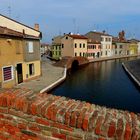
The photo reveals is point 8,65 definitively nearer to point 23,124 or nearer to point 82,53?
point 23,124

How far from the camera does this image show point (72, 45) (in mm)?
63094

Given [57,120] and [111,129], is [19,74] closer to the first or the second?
[57,120]

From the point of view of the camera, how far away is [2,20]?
89.5 feet

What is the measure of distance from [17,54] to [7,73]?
3445 mm

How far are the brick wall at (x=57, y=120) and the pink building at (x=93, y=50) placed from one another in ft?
224

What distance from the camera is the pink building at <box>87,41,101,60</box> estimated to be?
237ft

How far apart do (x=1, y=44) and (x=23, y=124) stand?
2086 cm

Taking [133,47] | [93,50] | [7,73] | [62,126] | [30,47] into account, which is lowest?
[7,73]

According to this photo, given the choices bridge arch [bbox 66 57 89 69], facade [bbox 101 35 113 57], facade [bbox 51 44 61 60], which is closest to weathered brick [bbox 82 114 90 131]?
bridge arch [bbox 66 57 89 69]

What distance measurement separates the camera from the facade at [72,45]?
63.2 metres

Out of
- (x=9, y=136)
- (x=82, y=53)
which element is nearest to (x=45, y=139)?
(x=9, y=136)

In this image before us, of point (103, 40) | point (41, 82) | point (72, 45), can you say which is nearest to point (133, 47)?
point (103, 40)

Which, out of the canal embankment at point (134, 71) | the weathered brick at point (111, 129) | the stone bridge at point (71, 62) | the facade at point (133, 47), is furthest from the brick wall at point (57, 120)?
the facade at point (133, 47)

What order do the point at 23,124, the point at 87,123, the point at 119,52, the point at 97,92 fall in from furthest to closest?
the point at 119,52 → the point at 97,92 → the point at 23,124 → the point at 87,123
